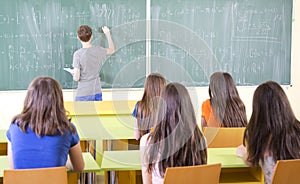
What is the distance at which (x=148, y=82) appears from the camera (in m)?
4.05

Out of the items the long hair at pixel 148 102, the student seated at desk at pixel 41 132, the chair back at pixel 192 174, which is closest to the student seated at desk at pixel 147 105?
the long hair at pixel 148 102

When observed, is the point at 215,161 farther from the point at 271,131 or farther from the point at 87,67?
the point at 87,67

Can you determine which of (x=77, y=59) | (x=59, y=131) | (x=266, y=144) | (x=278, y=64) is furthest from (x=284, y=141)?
(x=278, y=64)

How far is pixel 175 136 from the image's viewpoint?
2.60m

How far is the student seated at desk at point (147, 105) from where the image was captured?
4.01 m

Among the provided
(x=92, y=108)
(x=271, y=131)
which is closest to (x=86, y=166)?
(x=271, y=131)

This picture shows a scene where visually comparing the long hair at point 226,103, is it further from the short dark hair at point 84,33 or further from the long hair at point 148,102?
the short dark hair at point 84,33

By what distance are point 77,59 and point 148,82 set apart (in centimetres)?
183

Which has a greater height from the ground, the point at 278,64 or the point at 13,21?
the point at 13,21

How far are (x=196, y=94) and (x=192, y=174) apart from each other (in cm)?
381

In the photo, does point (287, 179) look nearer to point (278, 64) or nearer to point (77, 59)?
point (77, 59)

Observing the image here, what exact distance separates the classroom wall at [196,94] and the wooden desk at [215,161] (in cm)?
238

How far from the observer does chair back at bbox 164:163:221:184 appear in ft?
7.94

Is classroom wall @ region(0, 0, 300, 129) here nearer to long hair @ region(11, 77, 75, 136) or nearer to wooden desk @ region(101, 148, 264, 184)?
wooden desk @ region(101, 148, 264, 184)
